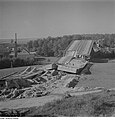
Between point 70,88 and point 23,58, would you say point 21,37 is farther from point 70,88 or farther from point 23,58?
point 70,88

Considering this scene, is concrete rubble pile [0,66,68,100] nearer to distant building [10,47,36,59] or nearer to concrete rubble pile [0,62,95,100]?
concrete rubble pile [0,62,95,100]

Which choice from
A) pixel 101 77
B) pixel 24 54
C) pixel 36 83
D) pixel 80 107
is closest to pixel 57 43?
pixel 24 54

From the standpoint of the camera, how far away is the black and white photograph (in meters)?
2.53

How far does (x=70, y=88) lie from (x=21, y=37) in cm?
89

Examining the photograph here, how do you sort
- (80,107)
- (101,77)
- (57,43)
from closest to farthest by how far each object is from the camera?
(80,107)
(101,77)
(57,43)

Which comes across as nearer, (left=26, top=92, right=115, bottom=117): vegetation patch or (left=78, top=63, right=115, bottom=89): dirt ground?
(left=26, top=92, right=115, bottom=117): vegetation patch

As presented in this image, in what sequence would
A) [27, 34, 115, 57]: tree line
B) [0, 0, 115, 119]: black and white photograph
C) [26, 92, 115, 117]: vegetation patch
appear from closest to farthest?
[26, 92, 115, 117]: vegetation patch
[0, 0, 115, 119]: black and white photograph
[27, 34, 115, 57]: tree line

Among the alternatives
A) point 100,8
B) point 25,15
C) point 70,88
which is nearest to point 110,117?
point 70,88

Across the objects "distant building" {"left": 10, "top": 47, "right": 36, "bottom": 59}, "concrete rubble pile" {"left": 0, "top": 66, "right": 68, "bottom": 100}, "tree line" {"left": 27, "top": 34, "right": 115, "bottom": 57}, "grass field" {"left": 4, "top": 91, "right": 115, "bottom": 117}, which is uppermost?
"tree line" {"left": 27, "top": 34, "right": 115, "bottom": 57}

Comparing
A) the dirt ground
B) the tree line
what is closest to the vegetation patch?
the dirt ground

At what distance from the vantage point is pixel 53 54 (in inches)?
105

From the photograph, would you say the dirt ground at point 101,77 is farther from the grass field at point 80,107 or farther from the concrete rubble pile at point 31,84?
the concrete rubble pile at point 31,84

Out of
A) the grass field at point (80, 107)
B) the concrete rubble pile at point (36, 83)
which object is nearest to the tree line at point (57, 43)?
the concrete rubble pile at point (36, 83)

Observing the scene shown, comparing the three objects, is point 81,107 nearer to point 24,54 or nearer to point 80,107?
point 80,107
